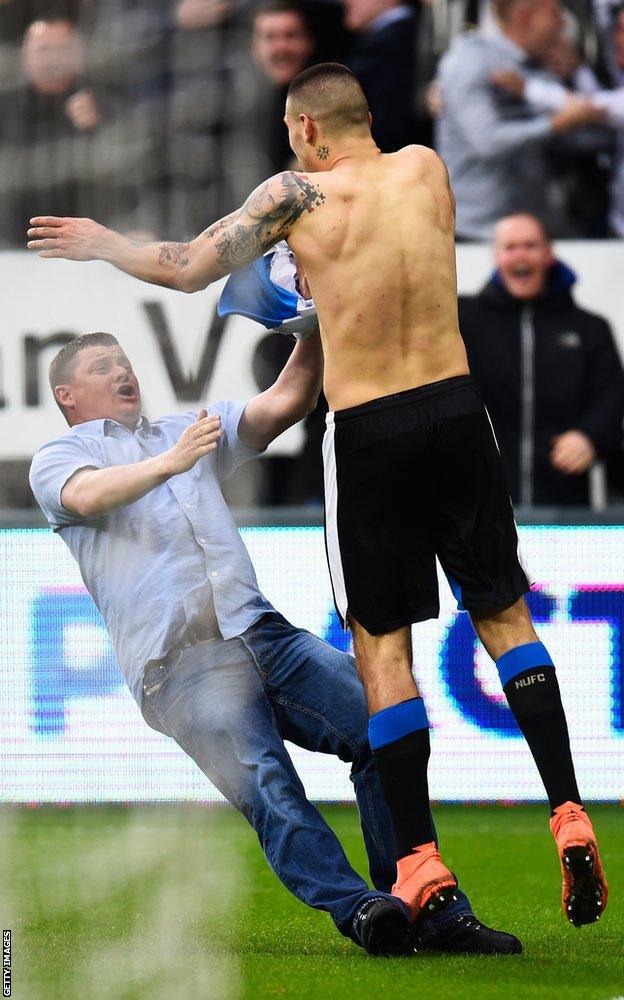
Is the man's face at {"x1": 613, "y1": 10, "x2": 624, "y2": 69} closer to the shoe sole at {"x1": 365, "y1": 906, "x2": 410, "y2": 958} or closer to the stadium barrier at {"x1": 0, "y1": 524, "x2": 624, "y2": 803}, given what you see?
the stadium barrier at {"x1": 0, "y1": 524, "x2": 624, "y2": 803}

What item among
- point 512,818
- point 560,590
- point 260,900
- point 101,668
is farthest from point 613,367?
point 260,900

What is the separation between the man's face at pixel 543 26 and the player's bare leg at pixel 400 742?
3.75m

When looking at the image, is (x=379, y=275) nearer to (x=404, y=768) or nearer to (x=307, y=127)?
(x=307, y=127)

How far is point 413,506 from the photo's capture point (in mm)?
3545

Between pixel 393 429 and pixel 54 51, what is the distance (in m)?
1.29

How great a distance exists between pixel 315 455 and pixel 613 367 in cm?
125

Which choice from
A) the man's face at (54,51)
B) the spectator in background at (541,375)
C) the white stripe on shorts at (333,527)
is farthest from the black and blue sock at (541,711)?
the spectator in background at (541,375)

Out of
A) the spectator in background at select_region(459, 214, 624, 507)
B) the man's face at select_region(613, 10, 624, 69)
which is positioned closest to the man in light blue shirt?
the spectator in background at select_region(459, 214, 624, 507)

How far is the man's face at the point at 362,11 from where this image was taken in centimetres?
612

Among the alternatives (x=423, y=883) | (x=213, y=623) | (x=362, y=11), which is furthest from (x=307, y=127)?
(x=362, y=11)

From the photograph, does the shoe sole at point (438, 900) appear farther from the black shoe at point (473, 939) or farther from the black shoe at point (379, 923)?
the black shoe at point (473, 939)

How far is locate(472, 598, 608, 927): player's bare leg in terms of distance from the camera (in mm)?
3297

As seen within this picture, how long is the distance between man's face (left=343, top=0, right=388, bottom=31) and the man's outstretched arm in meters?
2.85

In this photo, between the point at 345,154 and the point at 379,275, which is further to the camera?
the point at 345,154
